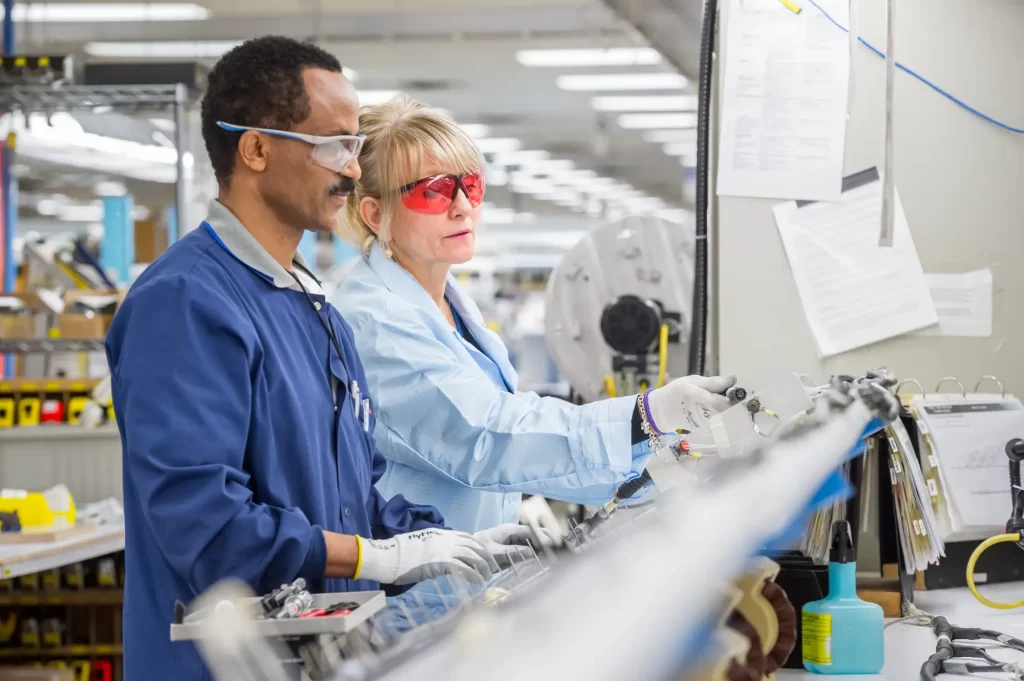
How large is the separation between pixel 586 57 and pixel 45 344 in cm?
625

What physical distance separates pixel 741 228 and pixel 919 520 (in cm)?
90

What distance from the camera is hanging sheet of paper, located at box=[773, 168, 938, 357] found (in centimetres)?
251

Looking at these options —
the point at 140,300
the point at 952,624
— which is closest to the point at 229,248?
the point at 140,300

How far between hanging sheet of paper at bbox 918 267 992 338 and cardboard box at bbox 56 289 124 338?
3.15 metres

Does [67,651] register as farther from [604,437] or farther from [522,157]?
[522,157]

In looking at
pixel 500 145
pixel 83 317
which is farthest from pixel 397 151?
pixel 500 145

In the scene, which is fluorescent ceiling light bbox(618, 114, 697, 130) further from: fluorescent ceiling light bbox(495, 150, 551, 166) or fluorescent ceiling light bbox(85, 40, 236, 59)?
fluorescent ceiling light bbox(85, 40, 236, 59)

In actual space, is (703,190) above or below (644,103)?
below

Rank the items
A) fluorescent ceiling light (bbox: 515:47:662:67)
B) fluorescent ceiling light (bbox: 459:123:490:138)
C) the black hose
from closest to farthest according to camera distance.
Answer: the black hose → fluorescent ceiling light (bbox: 515:47:662:67) → fluorescent ceiling light (bbox: 459:123:490:138)

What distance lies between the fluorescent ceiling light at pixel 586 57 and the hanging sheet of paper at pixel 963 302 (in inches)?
262

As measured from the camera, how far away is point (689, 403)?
1.81 m

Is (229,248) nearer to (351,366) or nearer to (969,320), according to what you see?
(351,366)

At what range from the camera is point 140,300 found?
1486 mm

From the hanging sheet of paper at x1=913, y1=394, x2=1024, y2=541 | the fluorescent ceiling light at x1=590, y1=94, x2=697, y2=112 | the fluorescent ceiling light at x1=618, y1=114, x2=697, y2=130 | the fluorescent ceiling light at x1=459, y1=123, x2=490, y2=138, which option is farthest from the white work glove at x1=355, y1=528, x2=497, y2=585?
the fluorescent ceiling light at x1=459, y1=123, x2=490, y2=138
